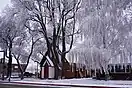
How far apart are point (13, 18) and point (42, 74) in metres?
16.8

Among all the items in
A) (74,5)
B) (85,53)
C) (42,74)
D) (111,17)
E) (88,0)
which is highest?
(74,5)

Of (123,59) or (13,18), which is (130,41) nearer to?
(123,59)

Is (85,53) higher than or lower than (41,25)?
lower

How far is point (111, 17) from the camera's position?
20047mm

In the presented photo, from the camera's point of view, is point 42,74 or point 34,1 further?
point 42,74

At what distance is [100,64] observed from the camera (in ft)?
79.7

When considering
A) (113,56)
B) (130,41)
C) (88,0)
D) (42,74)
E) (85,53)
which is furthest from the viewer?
(42,74)

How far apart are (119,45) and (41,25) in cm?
1982

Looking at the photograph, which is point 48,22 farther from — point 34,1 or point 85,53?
point 85,53

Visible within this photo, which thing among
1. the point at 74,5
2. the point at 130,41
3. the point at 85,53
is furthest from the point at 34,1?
the point at 130,41

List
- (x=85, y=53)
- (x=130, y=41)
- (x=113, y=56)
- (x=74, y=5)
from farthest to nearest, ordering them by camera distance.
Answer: (x=74, y=5)
(x=85, y=53)
(x=113, y=56)
(x=130, y=41)

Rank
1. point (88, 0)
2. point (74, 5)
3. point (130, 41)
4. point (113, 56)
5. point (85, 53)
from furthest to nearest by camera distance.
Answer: point (74, 5), point (85, 53), point (113, 56), point (88, 0), point (130, 41)

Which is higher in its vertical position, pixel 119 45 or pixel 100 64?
pixel 119 45

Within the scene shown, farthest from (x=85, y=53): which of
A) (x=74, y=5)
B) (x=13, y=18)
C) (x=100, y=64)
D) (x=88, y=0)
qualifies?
(x=13, y=18)
